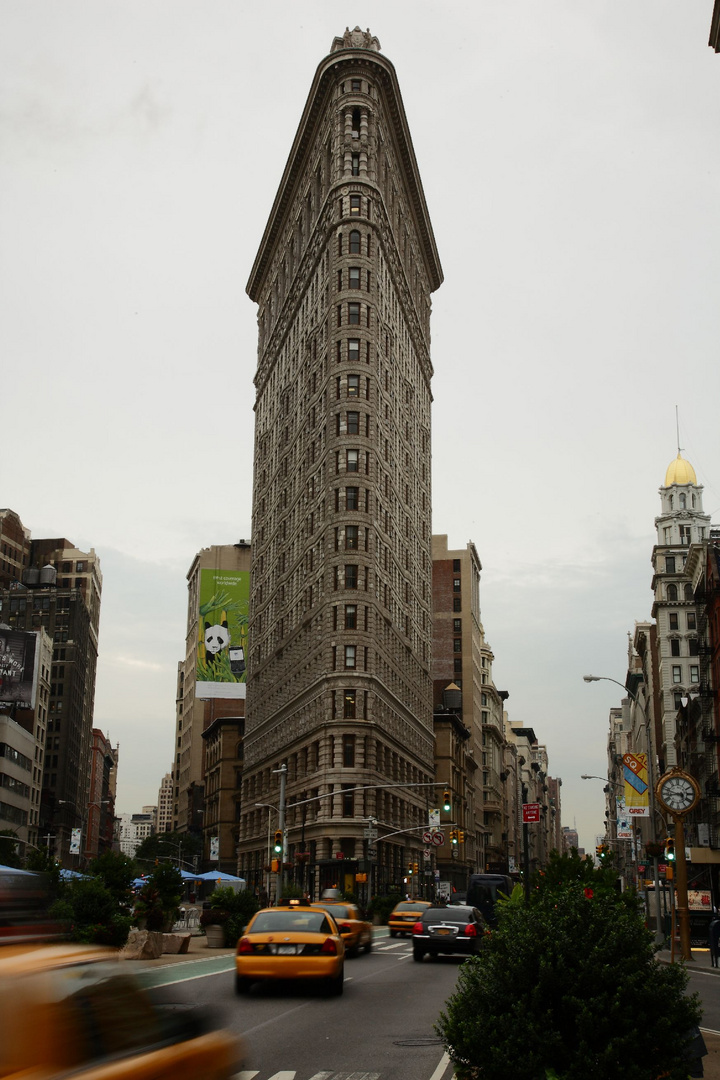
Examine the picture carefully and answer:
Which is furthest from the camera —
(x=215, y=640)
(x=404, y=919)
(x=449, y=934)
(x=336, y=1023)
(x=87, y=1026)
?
(x=215, y=640)

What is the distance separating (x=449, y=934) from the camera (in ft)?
98.7

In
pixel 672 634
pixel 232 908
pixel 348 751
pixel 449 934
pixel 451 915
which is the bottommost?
pixel 449 934

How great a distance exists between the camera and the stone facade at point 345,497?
79938 millimetres

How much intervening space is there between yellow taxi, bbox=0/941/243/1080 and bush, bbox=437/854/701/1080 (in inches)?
93.0

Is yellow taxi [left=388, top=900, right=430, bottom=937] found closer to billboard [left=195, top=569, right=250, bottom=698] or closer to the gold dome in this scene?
billboard [left=195, top=569, right=250, bottom=698]

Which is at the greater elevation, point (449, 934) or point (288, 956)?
point (288, 956)

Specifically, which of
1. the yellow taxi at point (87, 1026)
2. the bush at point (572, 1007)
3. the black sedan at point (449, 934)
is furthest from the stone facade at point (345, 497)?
the yellow taxi at point (87, 1026)

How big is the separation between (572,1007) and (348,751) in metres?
71.0

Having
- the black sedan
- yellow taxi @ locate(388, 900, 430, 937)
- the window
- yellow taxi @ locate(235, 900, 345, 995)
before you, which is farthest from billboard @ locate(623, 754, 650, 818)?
the window

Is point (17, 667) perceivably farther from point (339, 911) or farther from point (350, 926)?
point (350, 926)

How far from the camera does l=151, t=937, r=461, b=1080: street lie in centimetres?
1221

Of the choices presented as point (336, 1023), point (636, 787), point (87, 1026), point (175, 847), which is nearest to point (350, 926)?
point (636, 787)

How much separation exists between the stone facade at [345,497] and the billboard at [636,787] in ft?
111

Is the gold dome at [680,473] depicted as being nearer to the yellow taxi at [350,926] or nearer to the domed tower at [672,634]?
the domed tower at [672,634]
